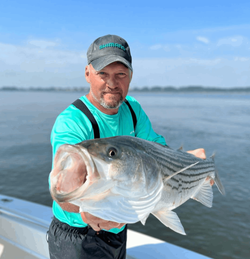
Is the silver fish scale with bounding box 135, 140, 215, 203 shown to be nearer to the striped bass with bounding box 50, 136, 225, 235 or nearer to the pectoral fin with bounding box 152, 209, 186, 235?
the striped bass with bounding box 50, 136, 225, 235

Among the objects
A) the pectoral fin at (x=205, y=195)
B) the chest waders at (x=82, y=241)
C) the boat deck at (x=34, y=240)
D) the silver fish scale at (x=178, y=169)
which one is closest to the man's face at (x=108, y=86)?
the chest waders at (x=82, y=241)

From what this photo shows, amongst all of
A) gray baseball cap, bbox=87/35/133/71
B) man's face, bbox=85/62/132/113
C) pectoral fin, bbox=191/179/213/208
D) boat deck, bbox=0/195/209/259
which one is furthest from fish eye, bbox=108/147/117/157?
boat deck, bbox=0/195/209/259

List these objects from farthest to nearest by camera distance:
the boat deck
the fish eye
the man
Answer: the boat deck
the man
the fish eye

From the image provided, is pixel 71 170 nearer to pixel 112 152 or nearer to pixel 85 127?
pixel 112 152

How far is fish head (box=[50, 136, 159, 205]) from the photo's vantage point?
1.20 metres

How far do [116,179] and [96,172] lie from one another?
14cm

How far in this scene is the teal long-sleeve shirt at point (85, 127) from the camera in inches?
70.9

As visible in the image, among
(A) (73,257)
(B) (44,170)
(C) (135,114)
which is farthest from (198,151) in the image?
(B) (44,170)

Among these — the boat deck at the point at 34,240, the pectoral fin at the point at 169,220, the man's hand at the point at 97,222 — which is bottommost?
the boat deck at the point at 34,240

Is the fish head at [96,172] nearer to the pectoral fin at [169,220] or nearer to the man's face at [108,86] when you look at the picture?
the pectoral fin at [169,220]

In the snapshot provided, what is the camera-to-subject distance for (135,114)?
2547mm

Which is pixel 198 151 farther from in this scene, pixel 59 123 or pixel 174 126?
pixel 174 126

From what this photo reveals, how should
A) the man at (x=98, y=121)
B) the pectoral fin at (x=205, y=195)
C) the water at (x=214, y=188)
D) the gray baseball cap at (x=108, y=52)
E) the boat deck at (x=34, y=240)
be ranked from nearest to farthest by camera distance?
1. the man at (x=98, y=121)
2. the gray baseball cap at (x=108, y=52)
3. the pectoral fin at (x=205, y=195)
4. the boat deck at (x=34, y=240)
5. the water at (x=214, y=188)

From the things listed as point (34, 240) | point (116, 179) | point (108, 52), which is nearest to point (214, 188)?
point (34, 240)
